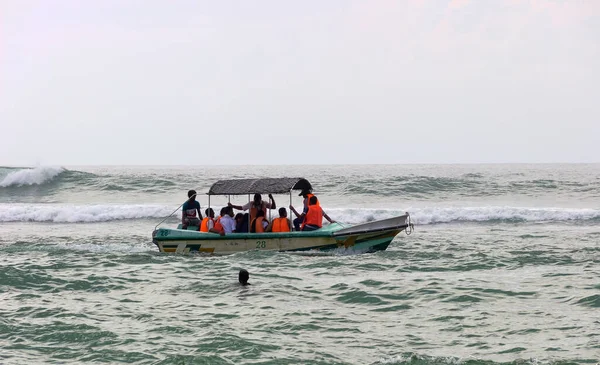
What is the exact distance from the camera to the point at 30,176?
45625 mm

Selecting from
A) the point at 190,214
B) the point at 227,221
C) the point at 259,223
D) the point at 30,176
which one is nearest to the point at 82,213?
the point at 190,214

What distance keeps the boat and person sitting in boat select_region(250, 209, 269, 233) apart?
0.40m

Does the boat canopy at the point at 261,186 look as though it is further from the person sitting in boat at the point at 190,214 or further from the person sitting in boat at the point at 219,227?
the person sitting in boat at the point at 190,214

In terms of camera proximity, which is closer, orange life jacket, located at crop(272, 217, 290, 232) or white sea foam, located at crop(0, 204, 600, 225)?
orange life jacket, located at crop(272, 217, 290, 232)

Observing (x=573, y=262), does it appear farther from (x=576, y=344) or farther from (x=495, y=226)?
(x=495, y=226)

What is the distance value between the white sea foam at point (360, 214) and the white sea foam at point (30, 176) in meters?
11.2

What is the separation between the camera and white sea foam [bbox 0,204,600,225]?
2911 cm

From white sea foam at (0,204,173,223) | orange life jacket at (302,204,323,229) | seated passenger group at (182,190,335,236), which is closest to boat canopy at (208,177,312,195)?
seated passenger group at (182,190,335,236)

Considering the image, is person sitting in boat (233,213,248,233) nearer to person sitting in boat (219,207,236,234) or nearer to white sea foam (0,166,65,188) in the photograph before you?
person sitting in boat (219,207,236,234)

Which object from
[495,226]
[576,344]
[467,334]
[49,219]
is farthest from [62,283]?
[49,219]

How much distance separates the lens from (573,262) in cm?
1583

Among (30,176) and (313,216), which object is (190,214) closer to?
(313,216)

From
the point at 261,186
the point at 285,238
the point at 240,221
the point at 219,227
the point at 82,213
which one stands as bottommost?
the point at 82,213

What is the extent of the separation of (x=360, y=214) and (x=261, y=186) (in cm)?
1355
